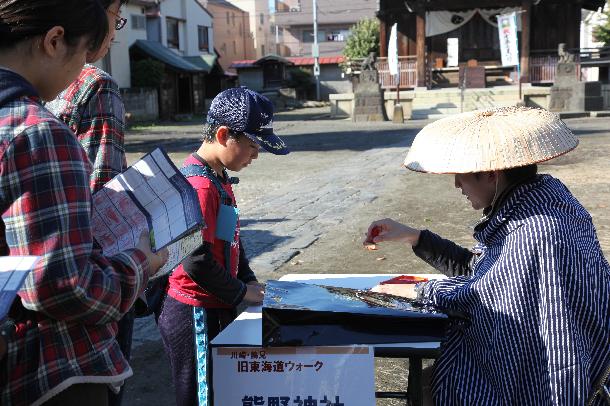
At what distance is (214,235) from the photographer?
2480mm

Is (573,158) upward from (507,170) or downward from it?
downward

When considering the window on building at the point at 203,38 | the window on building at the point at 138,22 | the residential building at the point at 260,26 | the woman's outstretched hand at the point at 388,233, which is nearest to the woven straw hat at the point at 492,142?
the woman's outstretched hand at the point at 388,233

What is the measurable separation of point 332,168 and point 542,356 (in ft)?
34.3

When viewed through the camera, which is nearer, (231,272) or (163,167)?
(163,167)

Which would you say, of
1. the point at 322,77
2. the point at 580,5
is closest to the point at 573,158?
the point at 580,5

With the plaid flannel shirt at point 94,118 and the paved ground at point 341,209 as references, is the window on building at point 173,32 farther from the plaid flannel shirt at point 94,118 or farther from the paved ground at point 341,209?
the plaid flannel shirt at point 94,118

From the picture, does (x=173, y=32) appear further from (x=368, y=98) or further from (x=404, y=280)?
(x=404, y=280)

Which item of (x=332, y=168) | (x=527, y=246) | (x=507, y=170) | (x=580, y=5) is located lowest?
(x=332, y=168)

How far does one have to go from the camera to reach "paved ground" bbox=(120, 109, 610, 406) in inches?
171

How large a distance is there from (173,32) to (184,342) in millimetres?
37253

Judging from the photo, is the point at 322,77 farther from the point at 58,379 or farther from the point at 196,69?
the point at 58,379

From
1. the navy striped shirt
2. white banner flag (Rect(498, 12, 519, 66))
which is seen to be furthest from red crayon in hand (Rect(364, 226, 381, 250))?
white banner flag (Rect(498, 12, 519, 66))

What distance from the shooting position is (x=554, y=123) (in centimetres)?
221

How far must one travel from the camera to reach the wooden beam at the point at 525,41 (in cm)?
2747
